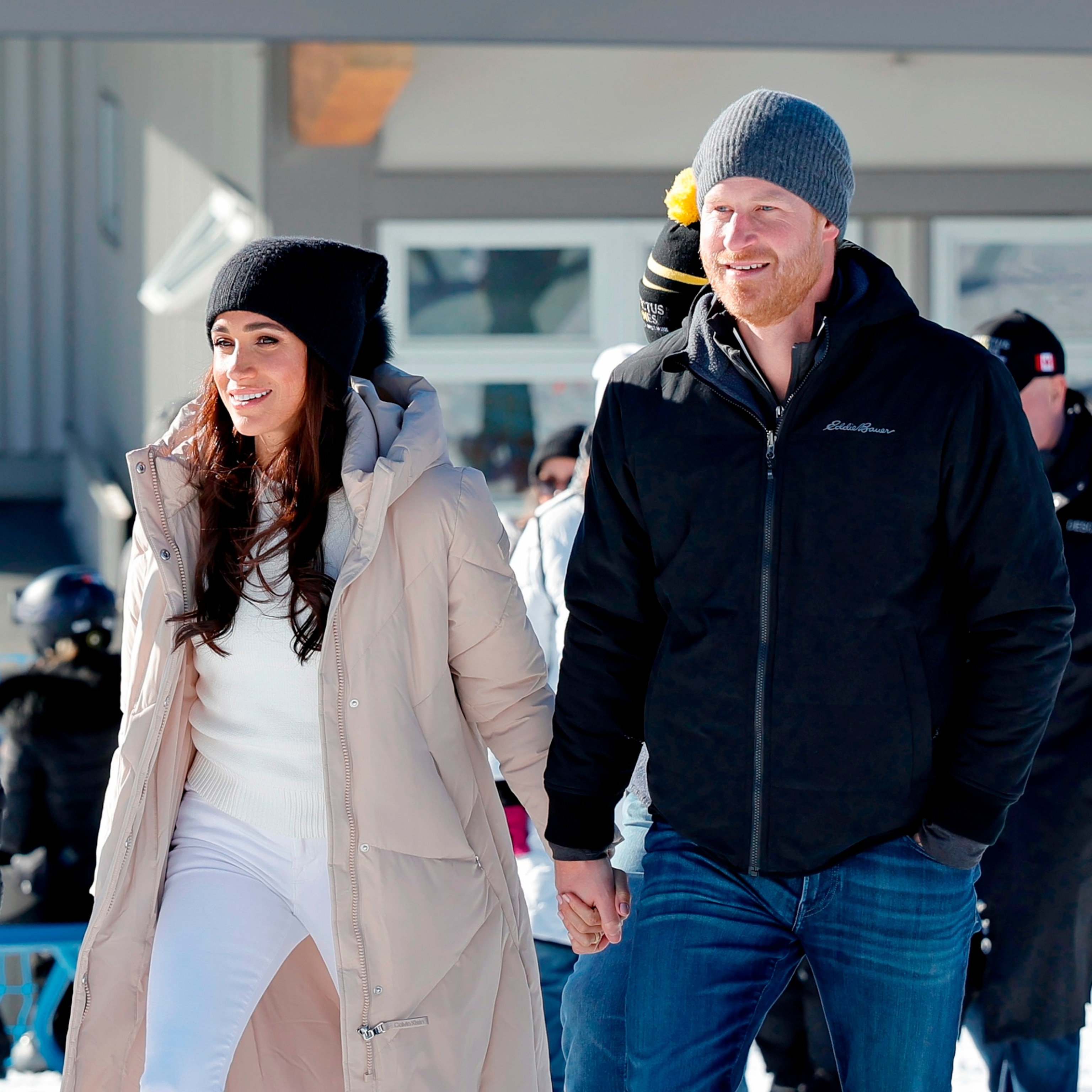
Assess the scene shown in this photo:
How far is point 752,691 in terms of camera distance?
233 cm

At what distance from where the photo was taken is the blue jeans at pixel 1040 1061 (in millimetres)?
3656

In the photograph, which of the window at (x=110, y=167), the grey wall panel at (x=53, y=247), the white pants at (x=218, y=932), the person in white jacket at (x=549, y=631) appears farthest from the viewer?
the grey wall panel at (x=53, y=247)

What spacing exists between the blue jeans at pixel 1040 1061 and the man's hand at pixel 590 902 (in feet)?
4.76

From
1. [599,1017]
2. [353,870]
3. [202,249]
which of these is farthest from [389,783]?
[202,249]

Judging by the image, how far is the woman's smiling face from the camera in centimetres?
289

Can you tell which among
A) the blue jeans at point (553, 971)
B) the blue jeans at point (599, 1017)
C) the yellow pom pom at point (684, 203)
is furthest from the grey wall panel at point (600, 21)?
the blue jeans at point (553, 971)

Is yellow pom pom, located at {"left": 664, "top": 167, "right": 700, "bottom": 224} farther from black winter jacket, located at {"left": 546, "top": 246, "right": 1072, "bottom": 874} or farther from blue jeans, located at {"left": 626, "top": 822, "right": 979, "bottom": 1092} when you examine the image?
blue jeans, located at {"left": 626, "top": 822, "right": 979, "bottom": 1092}

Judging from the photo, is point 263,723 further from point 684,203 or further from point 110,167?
point 110,167

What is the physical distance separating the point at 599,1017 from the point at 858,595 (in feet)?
3.37

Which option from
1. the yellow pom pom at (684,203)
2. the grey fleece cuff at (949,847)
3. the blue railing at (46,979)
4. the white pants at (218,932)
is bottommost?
the blue railing at (46,979)

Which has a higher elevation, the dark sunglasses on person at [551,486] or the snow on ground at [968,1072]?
the dark sunglasses on person at [551,486]

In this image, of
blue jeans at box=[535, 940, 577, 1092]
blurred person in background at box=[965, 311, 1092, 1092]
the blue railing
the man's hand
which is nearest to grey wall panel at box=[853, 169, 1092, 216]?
blurred person in background at box=[965, 311, 1092, 1092]

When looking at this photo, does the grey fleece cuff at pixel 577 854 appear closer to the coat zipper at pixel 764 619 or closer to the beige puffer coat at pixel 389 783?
the beige puffer coat at pixel 389 783

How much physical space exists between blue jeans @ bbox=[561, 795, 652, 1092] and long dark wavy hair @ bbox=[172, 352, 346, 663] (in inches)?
30.4
